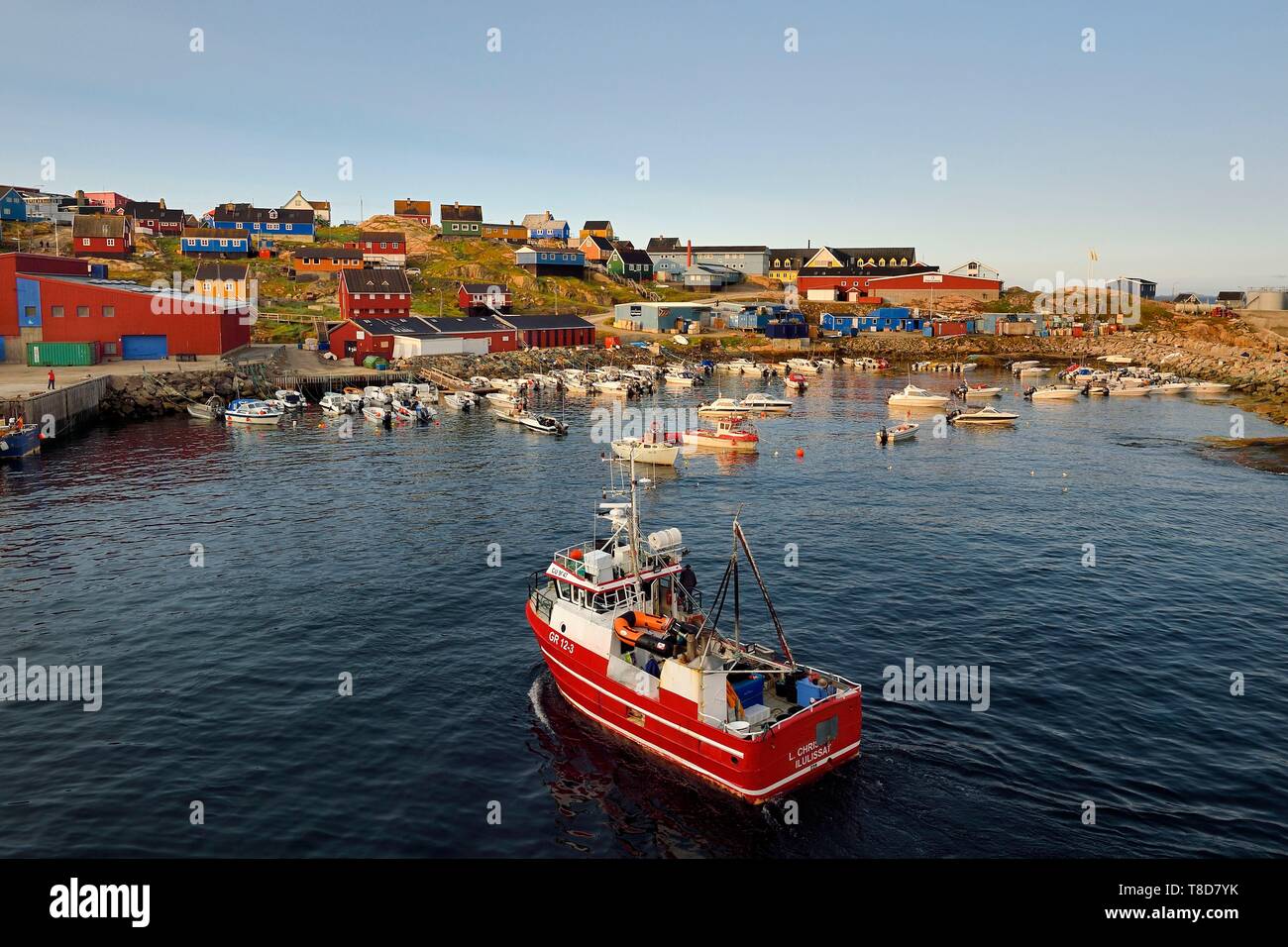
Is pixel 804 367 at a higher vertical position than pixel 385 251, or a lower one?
lower

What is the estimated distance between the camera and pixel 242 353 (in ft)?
390

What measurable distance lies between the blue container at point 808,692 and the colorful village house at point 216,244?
192095 mm

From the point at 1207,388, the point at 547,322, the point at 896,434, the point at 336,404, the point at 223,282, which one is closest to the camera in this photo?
the point at 896,434

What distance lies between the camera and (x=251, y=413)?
92.4 meters

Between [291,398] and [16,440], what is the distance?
113 ft

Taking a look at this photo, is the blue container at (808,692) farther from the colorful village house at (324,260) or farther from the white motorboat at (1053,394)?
the colorful village house at (324,260)

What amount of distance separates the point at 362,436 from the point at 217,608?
47789 millimetres

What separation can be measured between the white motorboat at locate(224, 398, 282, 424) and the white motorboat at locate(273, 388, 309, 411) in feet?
17.1

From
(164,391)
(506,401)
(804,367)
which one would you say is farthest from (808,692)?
(804,367)

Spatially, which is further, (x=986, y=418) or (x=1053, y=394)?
(x=1053, y=394)

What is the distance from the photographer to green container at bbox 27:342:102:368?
98.3m

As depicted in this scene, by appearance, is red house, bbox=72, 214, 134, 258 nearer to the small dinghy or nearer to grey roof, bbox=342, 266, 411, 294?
grey roof, bbox=342, 266, 411, 294

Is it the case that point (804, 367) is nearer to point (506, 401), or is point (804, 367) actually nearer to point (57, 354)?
point (506, 401)

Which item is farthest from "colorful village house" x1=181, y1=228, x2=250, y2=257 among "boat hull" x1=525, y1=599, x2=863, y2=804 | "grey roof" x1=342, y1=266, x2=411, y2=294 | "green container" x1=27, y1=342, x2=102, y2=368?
"boat hull" x1=525, y1=599, x2=863, y2=804
